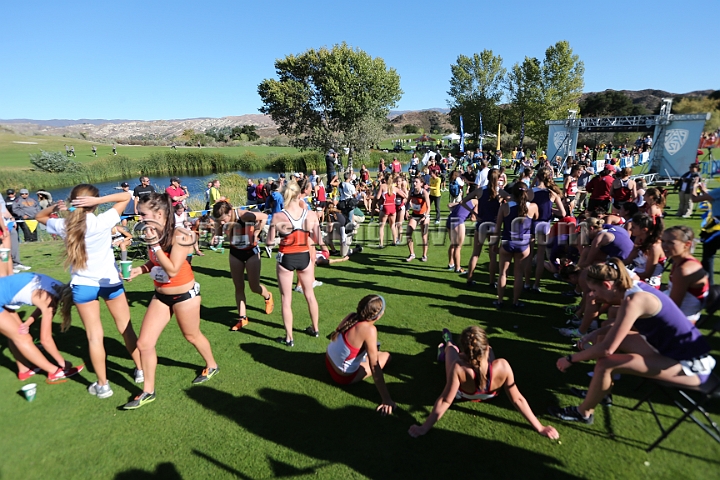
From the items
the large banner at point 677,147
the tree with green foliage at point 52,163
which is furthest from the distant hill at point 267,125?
the tree with green foliage at point 52,163

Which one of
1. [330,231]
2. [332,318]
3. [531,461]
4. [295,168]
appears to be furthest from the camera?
[295,168]

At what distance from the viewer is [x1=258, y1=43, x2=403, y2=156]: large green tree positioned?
29.8 meters

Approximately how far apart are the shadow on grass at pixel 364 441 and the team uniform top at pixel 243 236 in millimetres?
2027

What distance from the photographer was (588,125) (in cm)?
2486

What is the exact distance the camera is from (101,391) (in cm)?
359

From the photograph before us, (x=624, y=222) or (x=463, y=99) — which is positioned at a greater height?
(x=463, y=99)

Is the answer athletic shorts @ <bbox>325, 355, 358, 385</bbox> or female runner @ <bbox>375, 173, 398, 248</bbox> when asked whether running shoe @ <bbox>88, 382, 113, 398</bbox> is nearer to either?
athletic shorts @ <bbox>325, 355, 358, 385</bbox>

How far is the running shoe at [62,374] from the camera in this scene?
12.5ft

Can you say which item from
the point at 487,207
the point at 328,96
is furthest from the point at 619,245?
the point at 328,96

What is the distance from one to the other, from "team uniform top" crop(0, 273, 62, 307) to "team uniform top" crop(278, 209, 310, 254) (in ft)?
7.67

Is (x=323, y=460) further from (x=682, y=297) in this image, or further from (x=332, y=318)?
(x=682, y=297)

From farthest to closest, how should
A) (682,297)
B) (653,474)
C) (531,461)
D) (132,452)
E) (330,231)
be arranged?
1. (330,231)
2. (682,297)
3. (132,452)
4. (531,461)
5. (653,474)

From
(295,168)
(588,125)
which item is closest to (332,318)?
(588,125)

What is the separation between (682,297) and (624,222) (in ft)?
8.33
